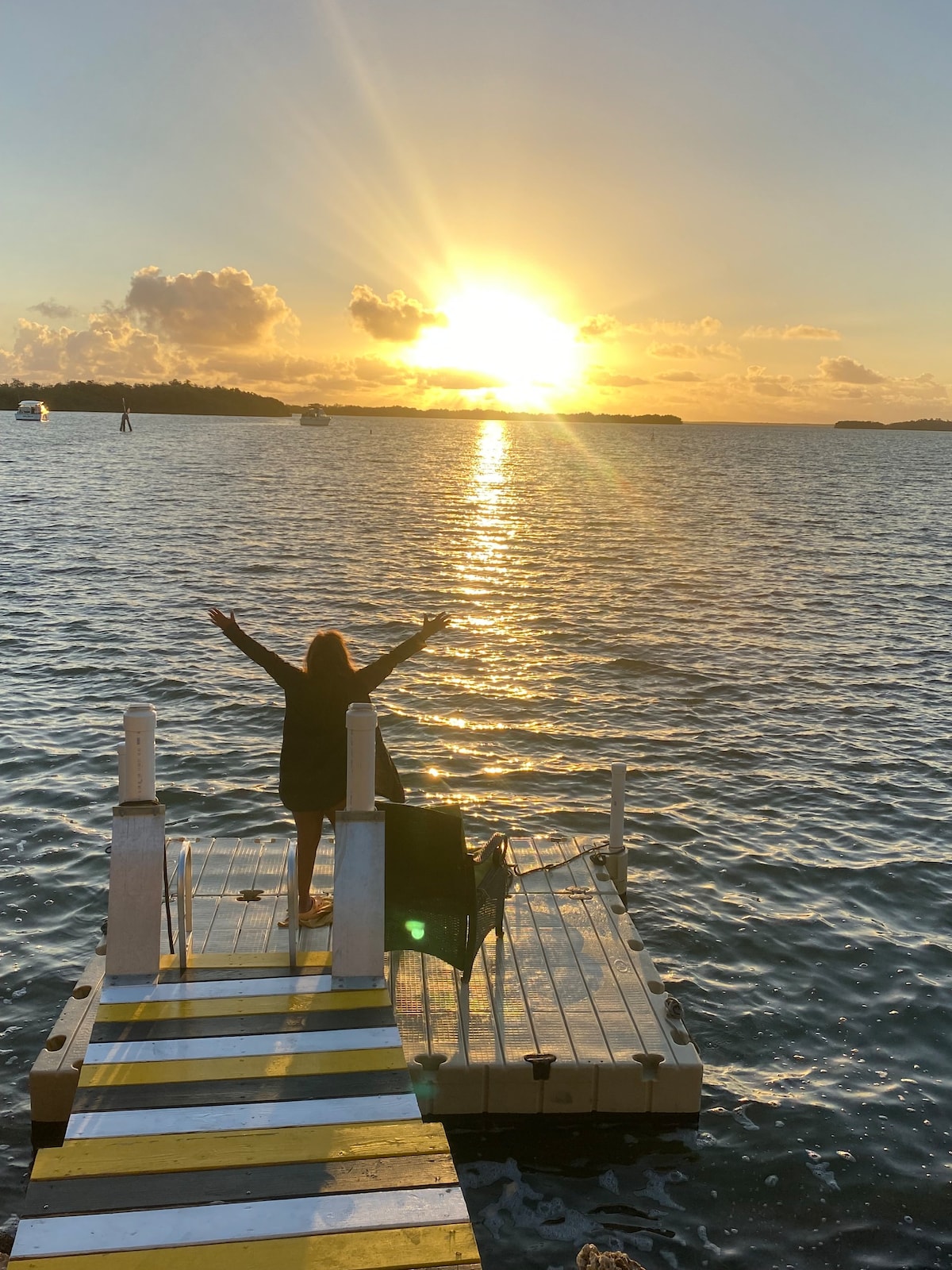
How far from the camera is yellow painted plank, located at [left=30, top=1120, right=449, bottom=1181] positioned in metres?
4.71

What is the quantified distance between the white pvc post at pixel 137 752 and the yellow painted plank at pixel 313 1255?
2.69 meters

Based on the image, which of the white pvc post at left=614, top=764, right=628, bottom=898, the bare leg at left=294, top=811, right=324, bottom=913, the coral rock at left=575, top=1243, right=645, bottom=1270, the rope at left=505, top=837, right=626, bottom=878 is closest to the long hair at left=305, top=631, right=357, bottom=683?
the bare leg at left=294, top=811, right=324, bottom=913

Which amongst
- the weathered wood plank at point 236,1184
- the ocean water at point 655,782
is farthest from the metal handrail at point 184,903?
the ocean water at point 655,782

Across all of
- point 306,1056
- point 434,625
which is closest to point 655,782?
point 434,625

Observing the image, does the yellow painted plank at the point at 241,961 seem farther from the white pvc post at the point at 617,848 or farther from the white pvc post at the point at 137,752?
the white pvc post at the point at 617,848

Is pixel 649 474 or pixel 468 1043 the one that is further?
pixel 649 474

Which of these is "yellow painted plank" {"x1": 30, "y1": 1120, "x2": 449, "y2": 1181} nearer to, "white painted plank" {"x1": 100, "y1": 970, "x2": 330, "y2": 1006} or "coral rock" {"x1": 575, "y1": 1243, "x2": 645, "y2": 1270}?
"white painted plank" {"x1": 100, "y1": 970, "x2": 330, "y2": 1006}

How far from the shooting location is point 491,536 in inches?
2122

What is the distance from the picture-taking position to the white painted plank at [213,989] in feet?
20.2

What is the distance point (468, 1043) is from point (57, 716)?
13291mm

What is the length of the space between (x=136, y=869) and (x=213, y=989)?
813 millimetres

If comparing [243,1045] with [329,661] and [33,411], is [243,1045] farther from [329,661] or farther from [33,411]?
[33,411]

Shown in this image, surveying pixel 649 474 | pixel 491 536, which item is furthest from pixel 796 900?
pixel 649 474

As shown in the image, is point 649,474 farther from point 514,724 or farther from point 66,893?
point 66,893
